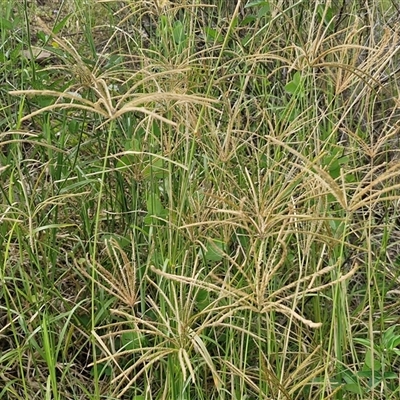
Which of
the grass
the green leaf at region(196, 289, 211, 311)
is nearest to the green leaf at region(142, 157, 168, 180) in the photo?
the grass

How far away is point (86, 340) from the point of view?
1263 millimetres

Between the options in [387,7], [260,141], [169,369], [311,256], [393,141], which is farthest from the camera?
[387,7]

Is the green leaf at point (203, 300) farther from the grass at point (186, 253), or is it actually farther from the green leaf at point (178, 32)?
the green leaf at point (178, 32)

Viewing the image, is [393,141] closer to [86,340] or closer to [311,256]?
[311,256]

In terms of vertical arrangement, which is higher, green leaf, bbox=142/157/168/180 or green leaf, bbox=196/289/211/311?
green leaf, bbox=142/157/168/180

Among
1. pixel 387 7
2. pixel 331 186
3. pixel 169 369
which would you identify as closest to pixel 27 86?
pixel 169 369

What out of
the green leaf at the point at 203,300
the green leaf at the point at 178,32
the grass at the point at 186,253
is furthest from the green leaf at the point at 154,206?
the green leaf at the point at 178,32

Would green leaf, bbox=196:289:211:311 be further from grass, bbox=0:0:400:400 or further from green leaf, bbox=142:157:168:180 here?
green leaf, bbox=142:157:168:180

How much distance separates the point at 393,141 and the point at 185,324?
1106 mm

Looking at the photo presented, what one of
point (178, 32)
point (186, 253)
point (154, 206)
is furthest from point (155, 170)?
point (178, 32)

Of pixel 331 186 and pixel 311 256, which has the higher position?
pixel 331 186

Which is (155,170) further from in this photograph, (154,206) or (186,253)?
(186,253)

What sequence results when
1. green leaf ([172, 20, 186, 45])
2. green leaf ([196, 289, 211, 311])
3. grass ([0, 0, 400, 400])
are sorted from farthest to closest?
1. green leaf ([172, 20, 186, 45])
2. green leaf ([196, 289, 211, 311])
3. grass ([0, 0, 400, 400])

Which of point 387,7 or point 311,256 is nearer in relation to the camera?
point 311,256
